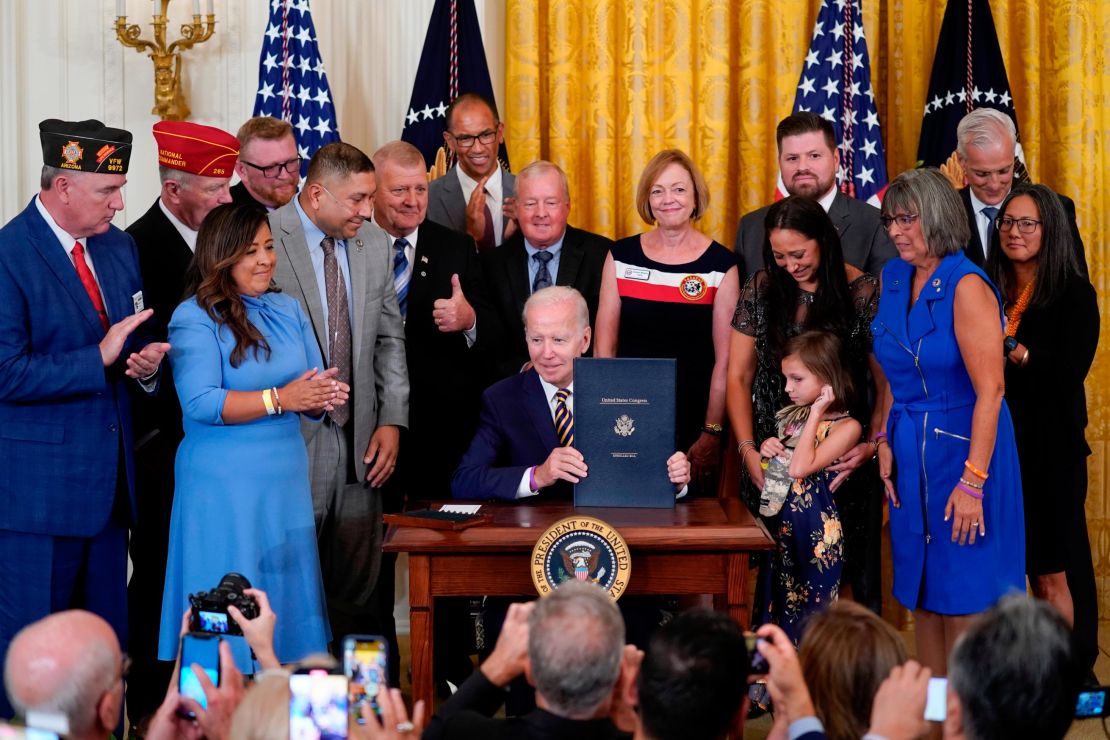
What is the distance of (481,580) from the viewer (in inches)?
135

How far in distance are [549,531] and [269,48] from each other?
2.89m

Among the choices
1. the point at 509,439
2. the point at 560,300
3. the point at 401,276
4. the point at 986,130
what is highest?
the point at 986,130

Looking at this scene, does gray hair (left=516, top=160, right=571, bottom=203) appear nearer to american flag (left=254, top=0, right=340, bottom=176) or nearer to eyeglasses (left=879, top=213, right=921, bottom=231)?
american flag (left=254, top=0, right=340, bottom=176)

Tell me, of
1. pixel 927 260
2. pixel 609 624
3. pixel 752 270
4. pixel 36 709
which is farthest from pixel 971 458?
pixel 36 709

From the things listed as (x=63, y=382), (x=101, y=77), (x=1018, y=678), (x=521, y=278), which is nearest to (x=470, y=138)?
(x=521, y=278)

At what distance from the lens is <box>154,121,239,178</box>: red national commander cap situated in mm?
4254

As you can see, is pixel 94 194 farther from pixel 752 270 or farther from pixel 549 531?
pixel 752 270

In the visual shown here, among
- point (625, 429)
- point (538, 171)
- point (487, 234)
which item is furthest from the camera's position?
point (487, 234)

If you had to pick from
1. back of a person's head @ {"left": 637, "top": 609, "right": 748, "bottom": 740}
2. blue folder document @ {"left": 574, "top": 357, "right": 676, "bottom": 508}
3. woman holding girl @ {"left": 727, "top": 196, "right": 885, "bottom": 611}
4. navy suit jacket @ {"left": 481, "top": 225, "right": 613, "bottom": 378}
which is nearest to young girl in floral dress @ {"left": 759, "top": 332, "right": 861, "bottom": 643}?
woman holding girl @ {"left": 727, "top": 196, "right": 885, "bottom": 611}

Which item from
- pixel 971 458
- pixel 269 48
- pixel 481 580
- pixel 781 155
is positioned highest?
pixel 269 48

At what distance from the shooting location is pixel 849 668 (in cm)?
237

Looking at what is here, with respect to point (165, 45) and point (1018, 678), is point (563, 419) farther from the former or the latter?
point (165, 45)

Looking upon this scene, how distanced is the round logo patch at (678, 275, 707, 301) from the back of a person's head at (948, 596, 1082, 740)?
8.49 ft

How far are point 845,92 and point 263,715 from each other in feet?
13.9
